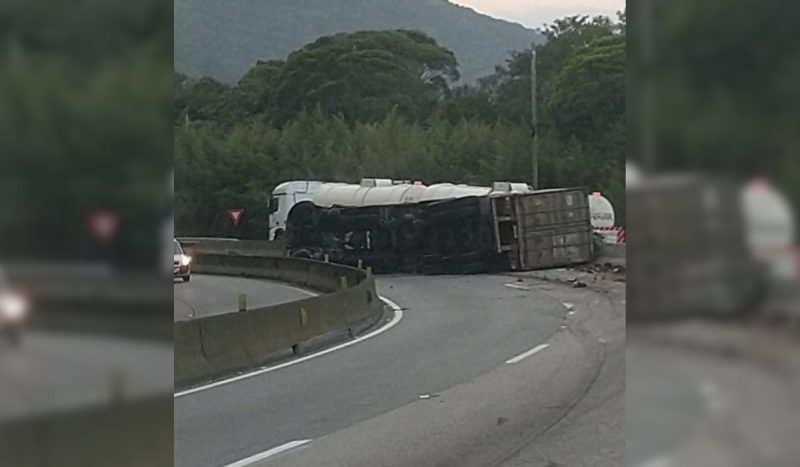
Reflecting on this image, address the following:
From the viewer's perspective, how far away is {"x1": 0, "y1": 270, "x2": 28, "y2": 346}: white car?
58.4 inches

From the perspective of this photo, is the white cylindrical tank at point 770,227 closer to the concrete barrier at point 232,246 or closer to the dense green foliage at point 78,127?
the dense green foliage at point 78,127

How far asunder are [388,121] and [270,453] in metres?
2.62

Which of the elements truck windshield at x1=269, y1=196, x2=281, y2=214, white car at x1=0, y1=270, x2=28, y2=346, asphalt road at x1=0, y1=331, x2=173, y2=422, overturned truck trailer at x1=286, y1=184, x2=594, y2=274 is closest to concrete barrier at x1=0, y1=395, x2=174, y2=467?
asphalt road at x1=0, y1=331, x2=173, y2=422

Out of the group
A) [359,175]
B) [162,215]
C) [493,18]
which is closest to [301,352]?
[359,175]

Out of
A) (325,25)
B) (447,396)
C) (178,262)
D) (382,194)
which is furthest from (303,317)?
(178,262)

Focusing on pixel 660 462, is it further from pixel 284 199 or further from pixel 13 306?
pixel 284 199

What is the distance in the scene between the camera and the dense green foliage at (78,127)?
1468 mm

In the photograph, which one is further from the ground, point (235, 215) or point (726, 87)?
point (726, 87)

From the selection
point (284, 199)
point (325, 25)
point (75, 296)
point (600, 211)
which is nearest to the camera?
point (75, 296)

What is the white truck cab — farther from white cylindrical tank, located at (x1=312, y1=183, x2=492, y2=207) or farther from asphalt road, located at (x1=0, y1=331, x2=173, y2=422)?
asphalt road, located at (x1=0, y1=331, x2=173, y2=422)

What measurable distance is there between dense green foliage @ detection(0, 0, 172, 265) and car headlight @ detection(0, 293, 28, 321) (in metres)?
0.07

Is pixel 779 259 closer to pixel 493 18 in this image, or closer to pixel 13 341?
pixel 13 341

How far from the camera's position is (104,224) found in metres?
1.50

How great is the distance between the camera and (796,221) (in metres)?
1.28
